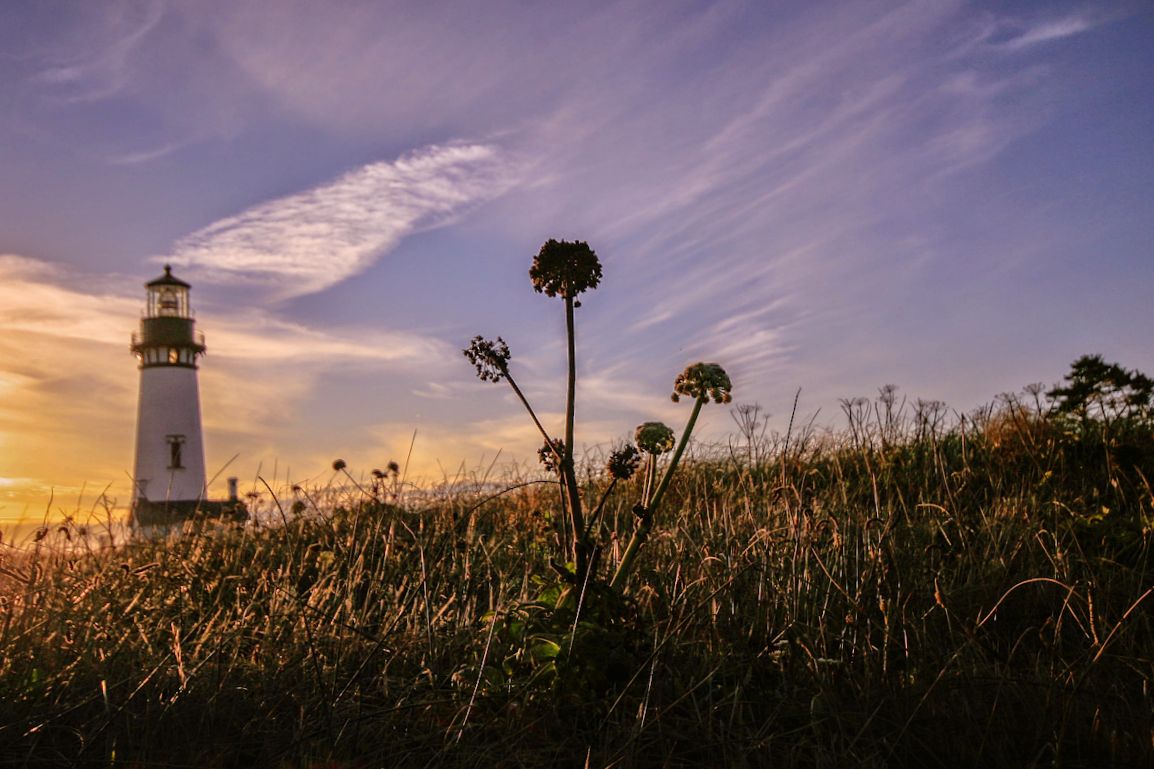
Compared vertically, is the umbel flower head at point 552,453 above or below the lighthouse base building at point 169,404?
below

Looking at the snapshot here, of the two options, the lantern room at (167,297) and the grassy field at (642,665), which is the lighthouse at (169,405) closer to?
the lantern room at (167,297)

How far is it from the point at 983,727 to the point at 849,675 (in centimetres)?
52

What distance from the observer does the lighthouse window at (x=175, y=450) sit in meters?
31.7

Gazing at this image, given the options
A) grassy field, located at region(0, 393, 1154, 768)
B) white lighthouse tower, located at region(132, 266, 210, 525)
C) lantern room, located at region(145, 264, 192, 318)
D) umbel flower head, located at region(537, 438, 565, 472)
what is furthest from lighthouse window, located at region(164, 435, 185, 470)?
umbel flower head, located at region(537, 438, 565, 472)

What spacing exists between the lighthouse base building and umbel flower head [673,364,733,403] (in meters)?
31.5

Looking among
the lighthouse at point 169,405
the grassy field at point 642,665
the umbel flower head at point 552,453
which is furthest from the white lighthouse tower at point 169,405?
the umbel flower head at point 552,453

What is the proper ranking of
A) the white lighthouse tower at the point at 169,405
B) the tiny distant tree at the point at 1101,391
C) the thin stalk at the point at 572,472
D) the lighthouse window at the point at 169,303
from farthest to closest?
the lighthouse window at the point at 169,303
the white lighthouse tower at the point at 169,405
the tiny distant tree at the point at 1101,391
the thin stalk at the point at 572,472

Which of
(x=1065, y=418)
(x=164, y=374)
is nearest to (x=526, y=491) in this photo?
(x=1065, y=418)

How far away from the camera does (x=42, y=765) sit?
3006 mm

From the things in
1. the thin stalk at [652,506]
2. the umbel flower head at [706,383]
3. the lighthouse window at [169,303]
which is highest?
the lighthouse window at [169,303]

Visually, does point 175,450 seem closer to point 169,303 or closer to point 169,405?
point 169,405

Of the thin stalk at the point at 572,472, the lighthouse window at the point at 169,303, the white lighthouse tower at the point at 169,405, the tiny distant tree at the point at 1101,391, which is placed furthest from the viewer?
the lighthouse window at the point at 169,303

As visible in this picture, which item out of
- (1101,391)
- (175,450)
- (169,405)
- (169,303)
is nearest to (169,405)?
(169,405)

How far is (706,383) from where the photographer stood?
2883 millimetres
